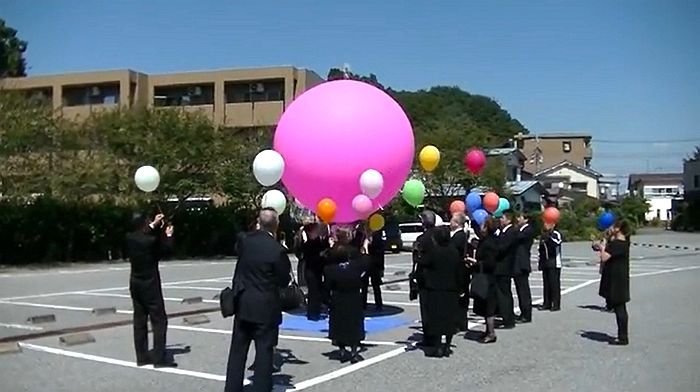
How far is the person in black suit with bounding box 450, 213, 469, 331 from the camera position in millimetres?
9774

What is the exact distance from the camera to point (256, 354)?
280 inches

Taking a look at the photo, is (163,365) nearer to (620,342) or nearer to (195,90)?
(620,342)

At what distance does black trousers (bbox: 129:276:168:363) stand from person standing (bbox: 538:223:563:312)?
25.1ft

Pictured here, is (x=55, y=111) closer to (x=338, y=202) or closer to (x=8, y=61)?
(x=8, y=61)

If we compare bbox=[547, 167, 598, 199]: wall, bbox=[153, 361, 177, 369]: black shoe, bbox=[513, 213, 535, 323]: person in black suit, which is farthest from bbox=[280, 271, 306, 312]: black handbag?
bbox=[547, 167, 598, 199]: wall

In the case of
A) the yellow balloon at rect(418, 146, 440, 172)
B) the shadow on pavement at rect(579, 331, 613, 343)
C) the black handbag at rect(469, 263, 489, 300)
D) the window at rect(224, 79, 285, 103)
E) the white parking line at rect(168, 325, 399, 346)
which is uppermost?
the window at rect(224, 79, 285, 103)

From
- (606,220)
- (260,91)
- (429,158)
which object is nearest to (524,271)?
(606,220)

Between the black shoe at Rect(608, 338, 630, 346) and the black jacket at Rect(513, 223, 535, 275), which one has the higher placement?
the black jacket at Rect(513, 223, 535, 275)

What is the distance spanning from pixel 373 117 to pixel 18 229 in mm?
18271

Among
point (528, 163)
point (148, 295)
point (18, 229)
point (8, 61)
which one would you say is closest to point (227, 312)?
point (148, 295)

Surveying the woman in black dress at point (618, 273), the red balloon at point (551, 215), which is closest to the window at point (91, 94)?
the red balloon at point (551, 215)

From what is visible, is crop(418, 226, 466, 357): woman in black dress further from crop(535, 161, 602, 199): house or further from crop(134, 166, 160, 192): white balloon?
crop(535, 161, 602, 199): house

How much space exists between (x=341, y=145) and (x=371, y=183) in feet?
2.51

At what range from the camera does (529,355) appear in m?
9.46
